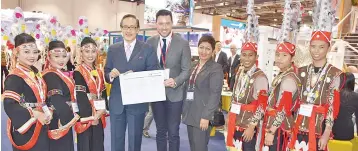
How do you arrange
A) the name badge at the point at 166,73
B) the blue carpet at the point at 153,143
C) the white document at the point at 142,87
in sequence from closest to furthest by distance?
the white document at the point at 142,87 < the name badge at the point at 166,73 < the blue carpet at the point at 153,143

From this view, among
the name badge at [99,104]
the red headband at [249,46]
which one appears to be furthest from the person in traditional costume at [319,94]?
the name badge at [99,104]

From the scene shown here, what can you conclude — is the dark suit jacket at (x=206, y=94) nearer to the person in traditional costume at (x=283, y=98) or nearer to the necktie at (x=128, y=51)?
the person in traditional costume at (x=283, y=98)

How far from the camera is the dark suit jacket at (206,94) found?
2674 mm

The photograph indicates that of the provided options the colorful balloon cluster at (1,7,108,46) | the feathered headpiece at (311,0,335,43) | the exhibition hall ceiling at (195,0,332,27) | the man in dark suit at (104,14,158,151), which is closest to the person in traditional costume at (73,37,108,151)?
the man in dark suit at (104,14,158,151)

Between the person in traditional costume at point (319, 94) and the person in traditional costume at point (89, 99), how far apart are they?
1614 millimetres

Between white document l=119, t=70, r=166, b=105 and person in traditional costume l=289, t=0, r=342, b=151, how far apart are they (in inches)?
45.7

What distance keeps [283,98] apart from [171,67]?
1049mm

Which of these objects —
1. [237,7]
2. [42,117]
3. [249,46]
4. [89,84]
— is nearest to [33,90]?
[42,117]

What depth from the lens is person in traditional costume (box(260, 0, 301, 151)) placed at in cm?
228

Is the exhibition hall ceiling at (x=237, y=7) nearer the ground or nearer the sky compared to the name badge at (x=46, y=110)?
nearer the sky

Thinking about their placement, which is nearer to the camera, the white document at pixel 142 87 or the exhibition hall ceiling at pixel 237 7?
the white document at pixel 142 87

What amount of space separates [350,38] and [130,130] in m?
9.99

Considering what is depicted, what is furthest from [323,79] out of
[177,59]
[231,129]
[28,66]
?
[28,66]

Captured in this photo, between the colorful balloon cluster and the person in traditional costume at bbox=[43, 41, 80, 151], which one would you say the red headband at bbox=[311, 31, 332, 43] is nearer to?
the person in traditional costume at bbox=[43, 41, 80, 151]
